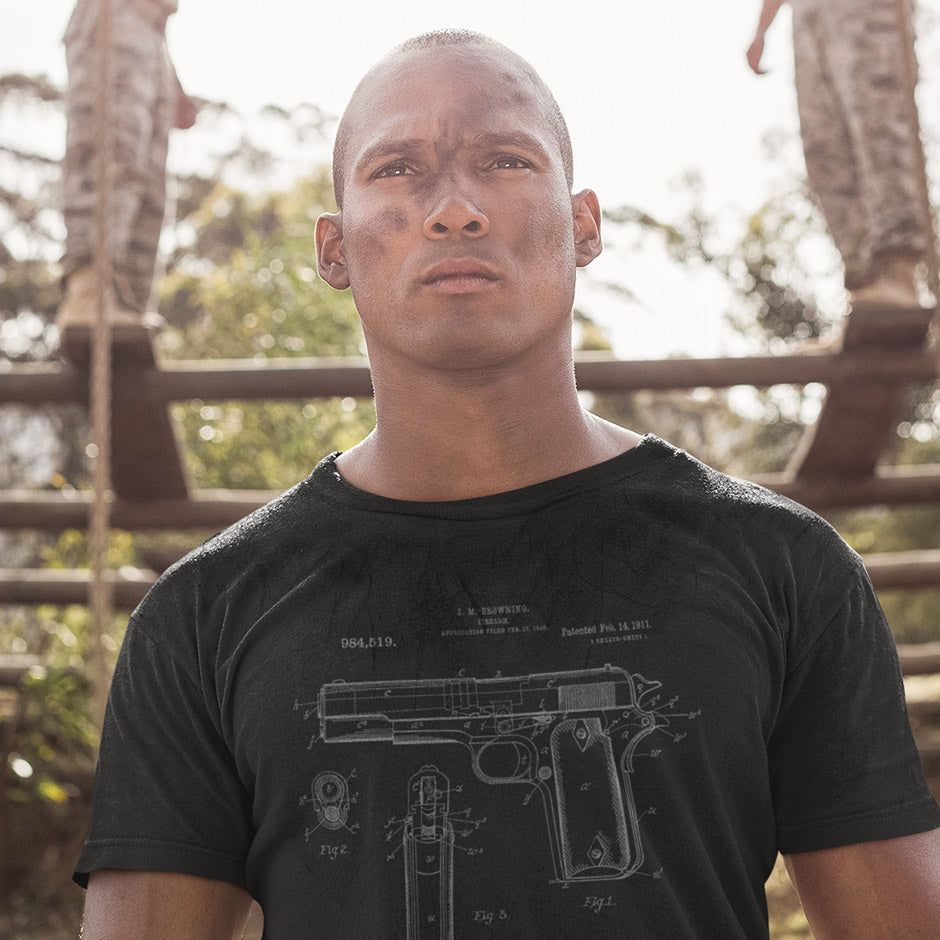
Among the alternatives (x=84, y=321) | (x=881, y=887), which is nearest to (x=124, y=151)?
(x=84, y=321)

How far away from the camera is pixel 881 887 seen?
1.06 meters

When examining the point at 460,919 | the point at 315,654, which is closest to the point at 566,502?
the point at 315,654

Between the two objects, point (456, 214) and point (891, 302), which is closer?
point (456, 214)

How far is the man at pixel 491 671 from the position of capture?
104 centimetres

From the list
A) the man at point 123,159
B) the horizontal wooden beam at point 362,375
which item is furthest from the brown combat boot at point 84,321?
the horizontal wooden beam at point 362,375

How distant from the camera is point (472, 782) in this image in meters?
1.05

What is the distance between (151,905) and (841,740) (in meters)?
0.72

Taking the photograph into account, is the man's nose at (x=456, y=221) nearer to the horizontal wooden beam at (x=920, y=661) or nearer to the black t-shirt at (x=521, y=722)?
the black t-shirt at (x=521, y=722)

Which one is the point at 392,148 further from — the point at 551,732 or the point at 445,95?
the point at 551,732

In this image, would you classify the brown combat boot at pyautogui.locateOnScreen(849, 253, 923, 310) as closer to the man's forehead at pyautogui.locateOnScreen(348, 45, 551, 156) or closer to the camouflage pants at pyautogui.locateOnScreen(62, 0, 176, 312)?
the man's forehead at pyautogui.locateOnScreen(348, 45, 551, 156)

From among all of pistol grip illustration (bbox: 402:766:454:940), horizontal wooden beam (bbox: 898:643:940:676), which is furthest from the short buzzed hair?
horizontal wooden beam (bbox: 898:643:940:676)

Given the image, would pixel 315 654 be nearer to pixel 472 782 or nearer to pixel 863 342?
pixel 472 782

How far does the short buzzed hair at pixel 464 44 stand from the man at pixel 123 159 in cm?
156

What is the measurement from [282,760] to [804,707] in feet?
1.75
